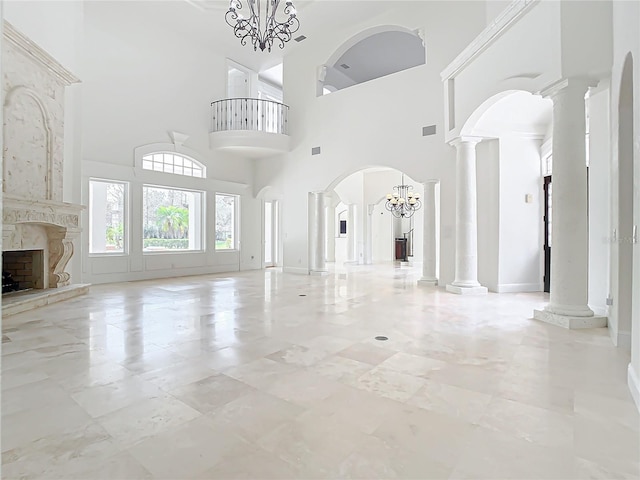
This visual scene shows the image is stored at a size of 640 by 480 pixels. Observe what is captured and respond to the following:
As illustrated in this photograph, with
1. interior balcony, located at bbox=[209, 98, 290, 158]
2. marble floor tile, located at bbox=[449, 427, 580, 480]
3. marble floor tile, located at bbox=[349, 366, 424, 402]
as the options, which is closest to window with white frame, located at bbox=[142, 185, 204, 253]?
interior balcony, located at bbox=[209, 98, 290, 158]

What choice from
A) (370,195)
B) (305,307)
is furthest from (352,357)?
(370,195)

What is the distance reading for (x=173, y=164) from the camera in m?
9.97

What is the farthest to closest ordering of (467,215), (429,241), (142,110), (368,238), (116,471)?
(368,238)
(142,110)
(429,241)
(467,215)
(116,471)

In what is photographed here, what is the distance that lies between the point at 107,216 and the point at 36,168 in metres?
2.73

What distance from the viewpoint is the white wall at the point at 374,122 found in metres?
7.83

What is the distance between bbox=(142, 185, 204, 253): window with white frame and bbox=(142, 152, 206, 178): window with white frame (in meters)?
0.50

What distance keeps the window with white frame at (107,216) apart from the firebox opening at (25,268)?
189 cm

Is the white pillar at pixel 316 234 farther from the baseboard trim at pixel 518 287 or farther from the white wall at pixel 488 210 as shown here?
the baseboard trim at pixel 518 287

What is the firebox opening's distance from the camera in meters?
6.38

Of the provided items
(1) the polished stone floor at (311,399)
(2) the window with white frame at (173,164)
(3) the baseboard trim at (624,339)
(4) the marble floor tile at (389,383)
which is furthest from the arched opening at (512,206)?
(2) the window with white frame at (173,164)

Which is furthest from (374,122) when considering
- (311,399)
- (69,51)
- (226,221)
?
(311,399)

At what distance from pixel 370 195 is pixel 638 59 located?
12.5 metres

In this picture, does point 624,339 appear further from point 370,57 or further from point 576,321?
point 370,57

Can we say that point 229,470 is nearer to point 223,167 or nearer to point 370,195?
point 223,167
